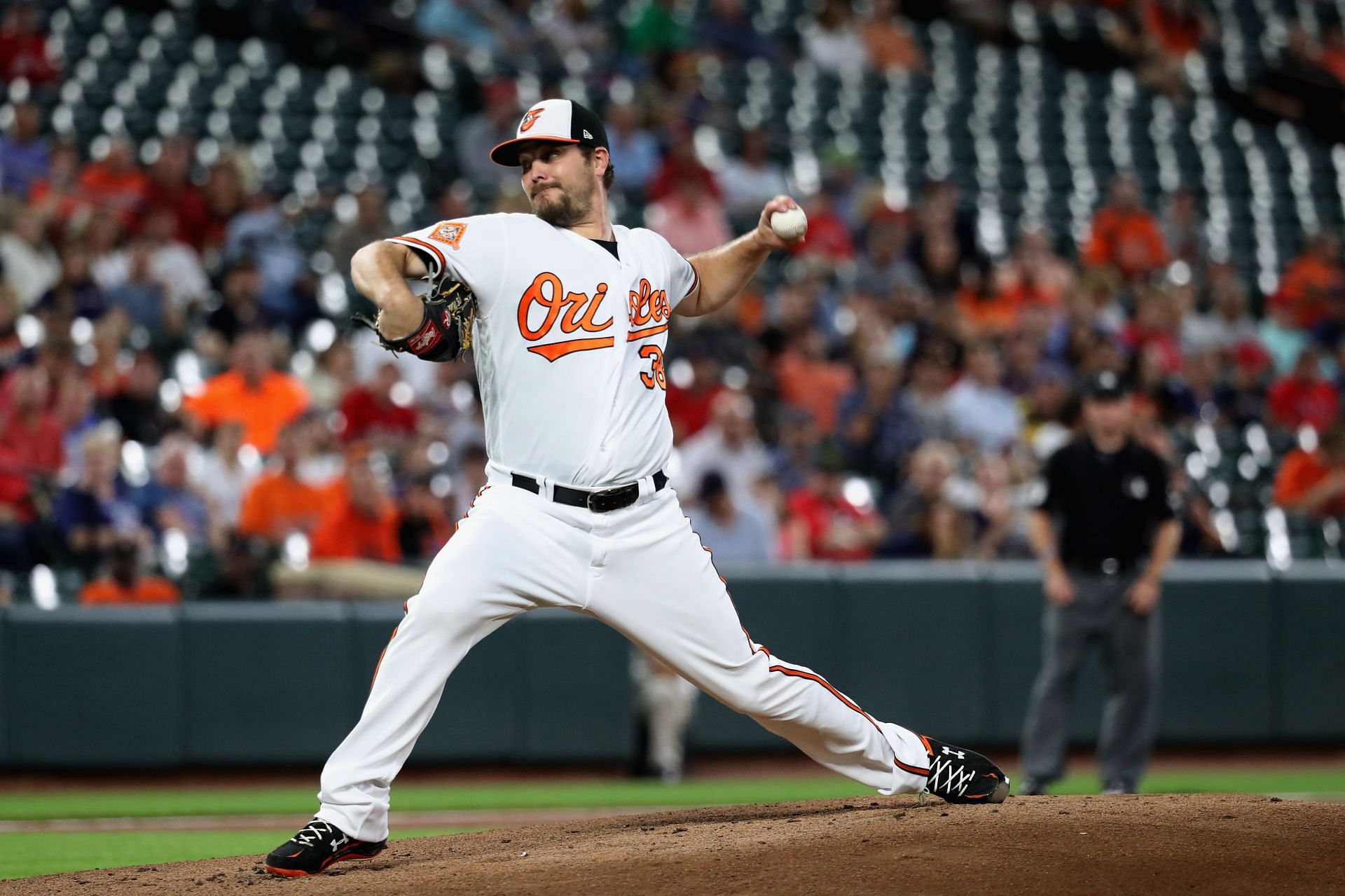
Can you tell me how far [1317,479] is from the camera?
32.5ft

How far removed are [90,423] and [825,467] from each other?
13.1 ft

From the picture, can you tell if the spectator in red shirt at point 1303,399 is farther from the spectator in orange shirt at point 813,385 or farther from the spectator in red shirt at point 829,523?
the spectator in red shirt at point 829,523

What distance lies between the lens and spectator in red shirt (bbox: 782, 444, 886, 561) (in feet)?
29.3

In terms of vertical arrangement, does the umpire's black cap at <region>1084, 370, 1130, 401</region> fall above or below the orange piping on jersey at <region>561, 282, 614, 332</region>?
above

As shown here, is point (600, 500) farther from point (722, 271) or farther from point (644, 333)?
point (722, 271)

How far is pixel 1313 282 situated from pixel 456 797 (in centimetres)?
824

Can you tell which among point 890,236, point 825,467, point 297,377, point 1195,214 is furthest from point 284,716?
point 1195,214

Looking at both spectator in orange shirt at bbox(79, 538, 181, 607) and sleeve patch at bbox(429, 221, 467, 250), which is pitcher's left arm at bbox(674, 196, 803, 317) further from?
spectator in orange shirt at bbox(79, 538, 181, 607)

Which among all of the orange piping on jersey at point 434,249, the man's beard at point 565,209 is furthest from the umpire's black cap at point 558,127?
the orange piping on jersey at point 434,249

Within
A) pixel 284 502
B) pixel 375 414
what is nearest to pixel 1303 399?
pixel 375 414

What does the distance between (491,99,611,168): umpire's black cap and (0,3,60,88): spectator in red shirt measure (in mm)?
8834

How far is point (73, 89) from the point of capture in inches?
480

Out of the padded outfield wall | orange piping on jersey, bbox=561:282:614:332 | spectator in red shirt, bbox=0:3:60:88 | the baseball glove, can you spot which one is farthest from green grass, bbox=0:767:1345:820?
spectator in red shirt, bbox=0:3:60:88

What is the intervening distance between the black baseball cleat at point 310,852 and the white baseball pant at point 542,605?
30mm
